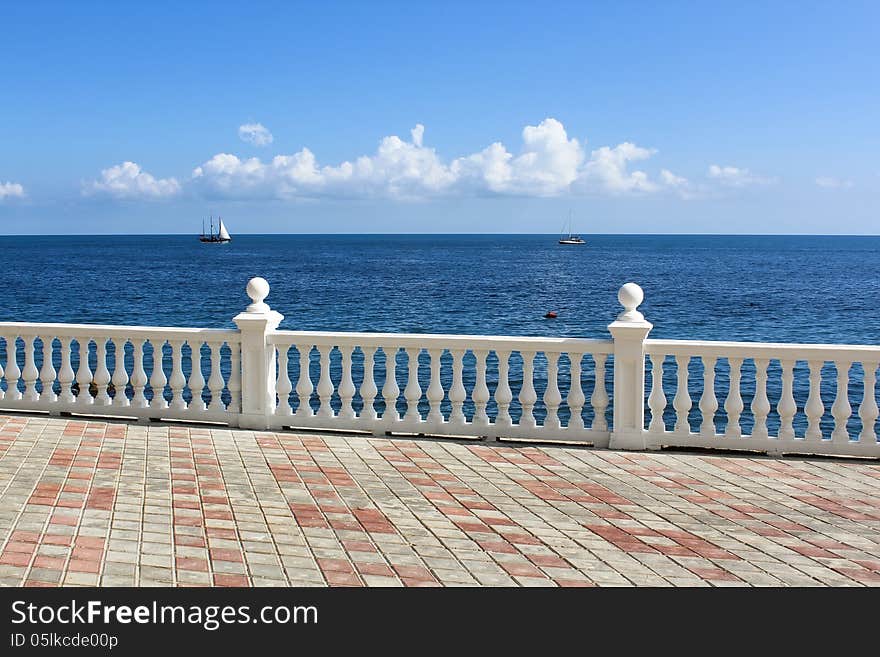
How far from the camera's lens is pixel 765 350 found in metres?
7.70

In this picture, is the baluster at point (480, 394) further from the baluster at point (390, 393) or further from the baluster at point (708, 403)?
the baluster at point (708, 403)

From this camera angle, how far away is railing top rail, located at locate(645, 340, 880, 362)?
24.9ft

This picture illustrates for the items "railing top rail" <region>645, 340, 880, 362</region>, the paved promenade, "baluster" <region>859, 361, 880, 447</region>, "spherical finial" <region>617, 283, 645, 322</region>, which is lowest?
the paved promenade

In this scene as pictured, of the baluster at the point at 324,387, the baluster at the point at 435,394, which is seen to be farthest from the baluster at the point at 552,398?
the baluster at the point at 324,387

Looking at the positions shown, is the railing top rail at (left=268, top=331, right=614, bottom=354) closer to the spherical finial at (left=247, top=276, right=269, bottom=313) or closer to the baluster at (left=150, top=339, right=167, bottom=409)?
the spherical finial at (left=247, top=276, right=269, bottom=313)

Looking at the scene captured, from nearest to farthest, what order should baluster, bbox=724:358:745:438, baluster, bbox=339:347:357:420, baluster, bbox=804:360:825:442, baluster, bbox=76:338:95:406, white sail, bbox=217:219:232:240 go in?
A: baluster, bbox=804:360:825:442 < baluster, bbox=724:358:745:438 < baluster, bbox=339:347:357:420 < baluster, bbox=76:338:95:406 < white sail, bbox=217:219:232:240

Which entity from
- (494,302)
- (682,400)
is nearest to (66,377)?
(682,400)

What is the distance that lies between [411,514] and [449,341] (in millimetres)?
2676

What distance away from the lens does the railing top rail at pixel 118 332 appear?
862 centimetres

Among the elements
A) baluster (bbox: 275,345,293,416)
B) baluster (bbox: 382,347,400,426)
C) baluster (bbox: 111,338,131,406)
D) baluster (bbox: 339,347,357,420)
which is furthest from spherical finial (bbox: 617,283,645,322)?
baluster (bbox: 111,338,131,406)

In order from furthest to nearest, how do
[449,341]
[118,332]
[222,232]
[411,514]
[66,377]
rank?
[222,232]
[66,377]
[118,332]
[449,341]
[411,514]

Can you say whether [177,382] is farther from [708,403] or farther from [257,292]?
[708,403]

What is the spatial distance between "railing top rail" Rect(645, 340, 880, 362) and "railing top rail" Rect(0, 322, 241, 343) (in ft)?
12.6

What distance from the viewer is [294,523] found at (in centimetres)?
556
